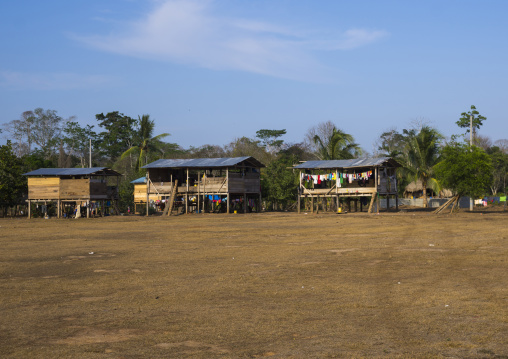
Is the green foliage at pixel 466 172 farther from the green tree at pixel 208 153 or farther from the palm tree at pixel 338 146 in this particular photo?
the green tree at pixel 208 153

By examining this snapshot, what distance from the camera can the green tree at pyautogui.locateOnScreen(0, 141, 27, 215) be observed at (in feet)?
158

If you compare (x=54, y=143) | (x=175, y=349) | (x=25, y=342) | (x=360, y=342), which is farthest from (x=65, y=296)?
(x=54, y=143)

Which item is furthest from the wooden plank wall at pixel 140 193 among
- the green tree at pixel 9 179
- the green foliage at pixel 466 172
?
the green foliage at pixel 466 172

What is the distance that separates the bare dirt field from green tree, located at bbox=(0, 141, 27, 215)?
3390 cm

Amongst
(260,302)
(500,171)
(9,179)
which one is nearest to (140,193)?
(9,179)

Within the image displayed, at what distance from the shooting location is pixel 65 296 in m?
10.1

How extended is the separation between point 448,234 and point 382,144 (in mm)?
65294

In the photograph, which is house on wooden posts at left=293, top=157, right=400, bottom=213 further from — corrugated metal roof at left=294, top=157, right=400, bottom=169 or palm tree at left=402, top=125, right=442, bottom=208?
palm tree at left=402, top=125, right=442, bottom=208

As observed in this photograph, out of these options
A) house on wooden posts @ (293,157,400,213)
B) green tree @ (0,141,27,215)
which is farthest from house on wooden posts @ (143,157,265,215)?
green tree @ (0,141,27,215)

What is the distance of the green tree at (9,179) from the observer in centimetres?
4822

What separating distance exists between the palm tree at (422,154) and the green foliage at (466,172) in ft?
39.1

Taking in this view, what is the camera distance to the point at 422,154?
51.0m

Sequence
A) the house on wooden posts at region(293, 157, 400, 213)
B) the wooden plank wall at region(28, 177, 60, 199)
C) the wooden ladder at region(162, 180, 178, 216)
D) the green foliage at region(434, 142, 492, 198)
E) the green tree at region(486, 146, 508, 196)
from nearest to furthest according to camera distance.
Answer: the green foliage at region(434, 142, 492, 198)
the house on wooden posts at region(293, 157, 400, 213)
the wooden ladder at region(162, 180, 178, 216)
the wooden plank wall at region(28, 177, 60, 199)
the green tree at region(486, 146, 508, 196)

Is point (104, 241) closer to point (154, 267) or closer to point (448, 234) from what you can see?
point (154, 267)
